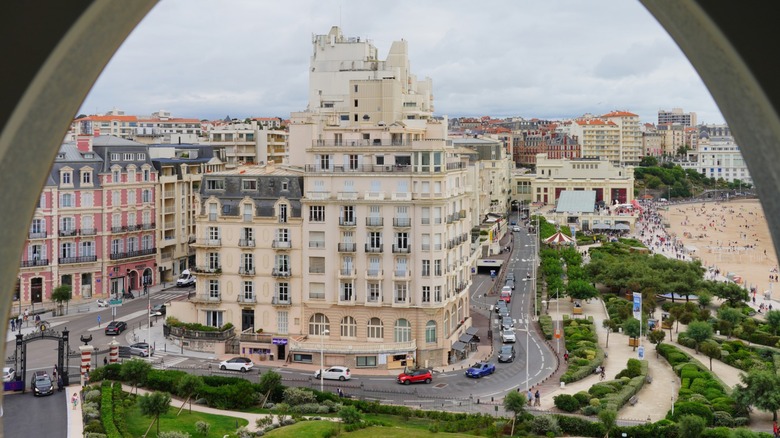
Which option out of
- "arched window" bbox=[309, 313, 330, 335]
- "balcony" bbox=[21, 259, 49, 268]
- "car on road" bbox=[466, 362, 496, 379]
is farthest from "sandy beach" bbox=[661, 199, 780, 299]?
"balcony" bbox=[21, 259, 49, 268]

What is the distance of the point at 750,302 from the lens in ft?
159

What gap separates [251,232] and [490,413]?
43.0ft

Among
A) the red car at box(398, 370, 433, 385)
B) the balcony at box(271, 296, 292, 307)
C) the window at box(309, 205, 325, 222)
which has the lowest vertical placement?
the red car at box(398, 370, 433, 385)

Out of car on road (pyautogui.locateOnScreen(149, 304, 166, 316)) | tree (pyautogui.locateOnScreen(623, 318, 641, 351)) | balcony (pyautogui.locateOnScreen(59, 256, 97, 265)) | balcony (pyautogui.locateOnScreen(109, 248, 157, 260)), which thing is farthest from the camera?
balcony (pyautogui.locateOnScreen(109, 248, 157, 260))

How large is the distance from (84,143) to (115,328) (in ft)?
43.1

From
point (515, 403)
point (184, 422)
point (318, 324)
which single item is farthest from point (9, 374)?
point (515, 403)

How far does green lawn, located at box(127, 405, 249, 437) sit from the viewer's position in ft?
74.5

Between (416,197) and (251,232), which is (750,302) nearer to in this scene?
(416,197)

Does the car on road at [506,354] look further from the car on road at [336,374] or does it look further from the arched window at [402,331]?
the car on road at [336,374]

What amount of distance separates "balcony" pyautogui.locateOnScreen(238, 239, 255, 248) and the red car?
8304 mm

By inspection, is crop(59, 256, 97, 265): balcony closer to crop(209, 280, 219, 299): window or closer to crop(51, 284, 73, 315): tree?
crop(51, 284, 73, 315): tree

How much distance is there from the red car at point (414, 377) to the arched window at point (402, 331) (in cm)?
229

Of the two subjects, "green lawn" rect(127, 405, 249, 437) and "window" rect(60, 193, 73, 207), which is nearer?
"green lawn" rect(127, 405, 249, 437)

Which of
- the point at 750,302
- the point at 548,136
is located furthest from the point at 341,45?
the point at 548,136
